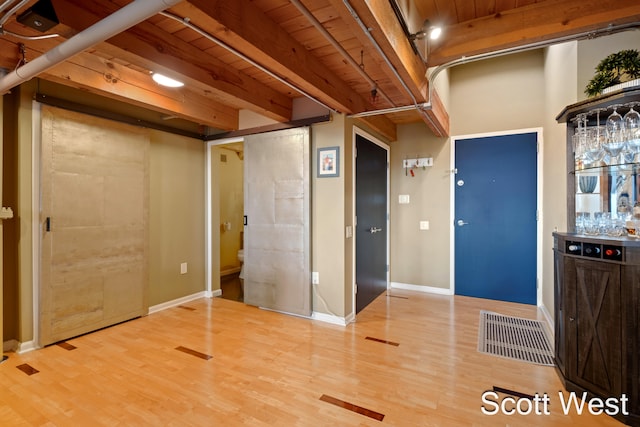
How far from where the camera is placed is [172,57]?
2.12 meters

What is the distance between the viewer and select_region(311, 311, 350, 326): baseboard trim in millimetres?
3207

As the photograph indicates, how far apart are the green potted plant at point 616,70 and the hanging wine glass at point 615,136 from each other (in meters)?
0.17

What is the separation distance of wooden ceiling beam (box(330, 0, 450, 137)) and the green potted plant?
1.13m

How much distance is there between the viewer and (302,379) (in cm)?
217

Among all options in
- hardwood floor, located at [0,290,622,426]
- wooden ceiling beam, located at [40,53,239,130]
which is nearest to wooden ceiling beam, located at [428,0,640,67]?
hardwood floor, located at [0,290,622,426]

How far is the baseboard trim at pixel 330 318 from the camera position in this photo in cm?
321

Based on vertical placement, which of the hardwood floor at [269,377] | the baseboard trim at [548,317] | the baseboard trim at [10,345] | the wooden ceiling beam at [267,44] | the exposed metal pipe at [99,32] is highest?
the wooden ceiling beam at [267,44]

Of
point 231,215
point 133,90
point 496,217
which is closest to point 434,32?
point 133,90

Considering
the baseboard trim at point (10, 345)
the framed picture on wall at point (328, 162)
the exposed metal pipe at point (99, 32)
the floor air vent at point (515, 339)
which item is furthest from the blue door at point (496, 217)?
the baseboard trim at point (10, 345)

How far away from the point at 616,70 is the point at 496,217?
228 centimetres

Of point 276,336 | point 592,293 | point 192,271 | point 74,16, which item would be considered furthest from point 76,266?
point 592,293

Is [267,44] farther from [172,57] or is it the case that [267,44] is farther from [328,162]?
[328,162]

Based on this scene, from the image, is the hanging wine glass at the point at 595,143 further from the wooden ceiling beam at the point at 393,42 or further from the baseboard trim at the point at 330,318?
the baseboard trim at the point at 330,318

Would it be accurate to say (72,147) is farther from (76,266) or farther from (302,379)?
(302,379)
